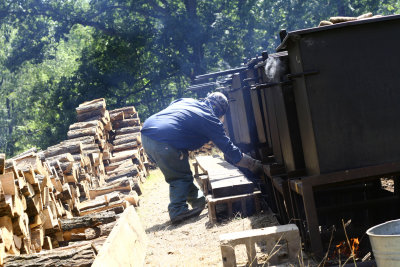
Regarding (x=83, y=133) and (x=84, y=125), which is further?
(x=84, y=125)

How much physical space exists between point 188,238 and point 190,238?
4 centimetres

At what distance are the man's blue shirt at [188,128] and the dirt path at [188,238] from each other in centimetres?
113

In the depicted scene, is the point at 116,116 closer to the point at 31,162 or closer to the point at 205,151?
the point at 205,151

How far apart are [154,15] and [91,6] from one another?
10.3 ft

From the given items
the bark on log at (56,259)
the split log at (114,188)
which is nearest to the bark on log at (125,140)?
the split log at (114,188)

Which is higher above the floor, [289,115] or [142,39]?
[142,39]

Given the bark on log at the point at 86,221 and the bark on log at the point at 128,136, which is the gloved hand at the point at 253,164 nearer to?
the bark on log at the point at 86,221

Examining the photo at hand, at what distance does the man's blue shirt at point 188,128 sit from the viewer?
7.99 metres

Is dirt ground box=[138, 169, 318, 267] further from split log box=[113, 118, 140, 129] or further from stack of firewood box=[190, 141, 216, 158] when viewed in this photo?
stack of firewood box=[190, 141, 216, 158]

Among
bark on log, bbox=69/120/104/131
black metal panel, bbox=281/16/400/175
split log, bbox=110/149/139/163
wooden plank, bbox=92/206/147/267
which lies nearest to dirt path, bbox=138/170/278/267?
wooden plank, bbox=92/206/147/267

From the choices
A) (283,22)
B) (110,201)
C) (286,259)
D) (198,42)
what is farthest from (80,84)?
(286,259)

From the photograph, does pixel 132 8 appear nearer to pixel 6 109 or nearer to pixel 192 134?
pixel 192 134

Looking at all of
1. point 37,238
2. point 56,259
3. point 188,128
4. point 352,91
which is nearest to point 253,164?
point 188,128

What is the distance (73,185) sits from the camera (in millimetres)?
9414
